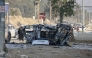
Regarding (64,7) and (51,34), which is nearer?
(51,34)

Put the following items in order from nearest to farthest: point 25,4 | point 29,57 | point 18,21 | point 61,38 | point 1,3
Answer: point 29,57, point 1,3, point 61,38, point 18,21, point 25,4

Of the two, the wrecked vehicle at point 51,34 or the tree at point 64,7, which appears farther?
the tree at point 64,7

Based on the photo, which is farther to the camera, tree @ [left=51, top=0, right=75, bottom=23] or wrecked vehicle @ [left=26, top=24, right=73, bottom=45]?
tree @ [left=51, top=0, right=75, bottom=23]

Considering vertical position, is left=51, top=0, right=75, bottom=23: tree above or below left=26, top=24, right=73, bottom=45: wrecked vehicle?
above

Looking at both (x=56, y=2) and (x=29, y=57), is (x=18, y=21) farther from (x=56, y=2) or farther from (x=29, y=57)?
(x=29, y=57)

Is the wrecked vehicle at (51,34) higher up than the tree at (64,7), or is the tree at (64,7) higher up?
the tree at (64,7)

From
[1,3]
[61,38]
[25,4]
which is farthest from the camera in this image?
[25,4]

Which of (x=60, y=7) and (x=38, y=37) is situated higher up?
(x=60, y=7)

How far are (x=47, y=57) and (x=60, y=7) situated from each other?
2337cm

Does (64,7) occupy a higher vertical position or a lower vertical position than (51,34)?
higher

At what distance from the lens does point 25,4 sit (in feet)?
488

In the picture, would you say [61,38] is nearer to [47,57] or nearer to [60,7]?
[47,57]

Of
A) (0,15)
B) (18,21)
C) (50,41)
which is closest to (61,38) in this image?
(50,41)

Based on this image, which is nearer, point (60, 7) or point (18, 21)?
point (60, 7)
